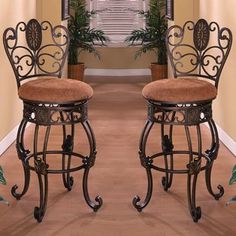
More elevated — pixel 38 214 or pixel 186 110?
pixel 186 110

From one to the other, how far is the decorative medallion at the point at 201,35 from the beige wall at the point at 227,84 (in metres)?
0.66

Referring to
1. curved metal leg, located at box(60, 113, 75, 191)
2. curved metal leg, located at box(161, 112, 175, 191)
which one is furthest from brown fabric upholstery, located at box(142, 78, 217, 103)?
curved metal leg, located at box(60, 113, 75, 191)

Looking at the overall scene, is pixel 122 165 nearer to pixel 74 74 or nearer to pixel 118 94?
pixel 118 94

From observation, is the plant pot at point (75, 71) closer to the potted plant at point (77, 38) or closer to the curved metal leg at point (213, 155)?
the potted plant at point (77, 38)

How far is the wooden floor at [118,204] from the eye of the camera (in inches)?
108

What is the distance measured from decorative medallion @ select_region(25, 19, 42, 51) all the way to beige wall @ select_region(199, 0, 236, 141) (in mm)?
1424

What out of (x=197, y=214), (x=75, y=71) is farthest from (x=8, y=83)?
(x=75, y=71)

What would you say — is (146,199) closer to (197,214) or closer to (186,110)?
(197,214)

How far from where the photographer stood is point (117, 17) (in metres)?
7.79

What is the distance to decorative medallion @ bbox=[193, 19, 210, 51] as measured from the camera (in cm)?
327

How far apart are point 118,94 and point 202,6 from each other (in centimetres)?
172

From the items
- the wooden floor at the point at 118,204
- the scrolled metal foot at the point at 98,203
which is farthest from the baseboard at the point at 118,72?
the scrolled metal foot at the point at 98,203

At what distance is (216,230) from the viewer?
107 inches

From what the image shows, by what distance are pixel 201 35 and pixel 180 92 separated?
654mm
